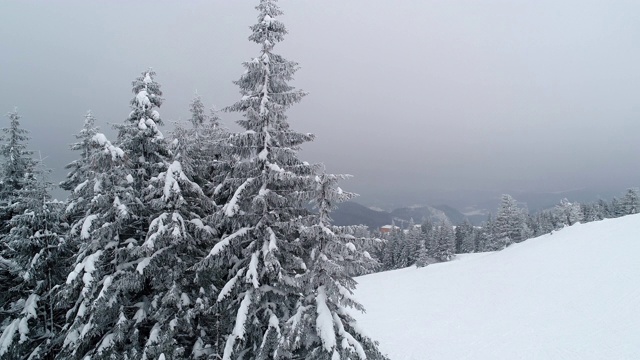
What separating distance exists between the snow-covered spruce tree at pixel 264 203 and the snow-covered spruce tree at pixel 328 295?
1.05m

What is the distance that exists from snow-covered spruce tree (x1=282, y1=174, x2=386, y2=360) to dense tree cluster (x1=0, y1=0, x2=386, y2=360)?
0.04 meters

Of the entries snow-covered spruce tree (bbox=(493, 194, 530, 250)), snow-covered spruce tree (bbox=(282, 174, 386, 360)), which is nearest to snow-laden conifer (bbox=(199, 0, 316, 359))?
snow-covered spruce tree (bbox=(282, 174, 386, 360))

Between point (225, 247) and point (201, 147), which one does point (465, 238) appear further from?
point (225, 247)

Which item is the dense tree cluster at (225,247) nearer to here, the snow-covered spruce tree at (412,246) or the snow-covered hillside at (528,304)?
the snow-covered hillside at (528,304)

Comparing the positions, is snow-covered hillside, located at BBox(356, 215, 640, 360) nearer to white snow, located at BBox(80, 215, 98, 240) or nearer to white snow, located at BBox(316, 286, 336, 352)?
white snow, located at BBox(316, 286, 336, 352)

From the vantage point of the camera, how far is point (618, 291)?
27.8 metres

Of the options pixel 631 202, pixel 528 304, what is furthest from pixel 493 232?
pixel 528 304

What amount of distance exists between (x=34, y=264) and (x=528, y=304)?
36483 millimetres

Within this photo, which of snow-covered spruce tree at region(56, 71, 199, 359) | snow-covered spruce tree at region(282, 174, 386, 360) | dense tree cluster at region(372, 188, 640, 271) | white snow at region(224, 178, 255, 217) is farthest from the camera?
dense tree cluster at region(372, 188, 640, 271)

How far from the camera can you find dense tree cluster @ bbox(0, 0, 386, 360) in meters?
9.81

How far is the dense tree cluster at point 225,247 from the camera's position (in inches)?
386

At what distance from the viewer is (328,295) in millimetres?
9531

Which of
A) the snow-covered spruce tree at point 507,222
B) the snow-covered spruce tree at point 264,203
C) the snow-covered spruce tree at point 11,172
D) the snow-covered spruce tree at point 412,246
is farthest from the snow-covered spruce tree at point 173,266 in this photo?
the snow-covered spruce tree at point 412,246

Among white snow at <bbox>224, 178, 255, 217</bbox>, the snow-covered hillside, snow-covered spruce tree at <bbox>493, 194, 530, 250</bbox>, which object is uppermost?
snow-covered spruce tree at <bbox>493, 194, 530, 250</bbox>
